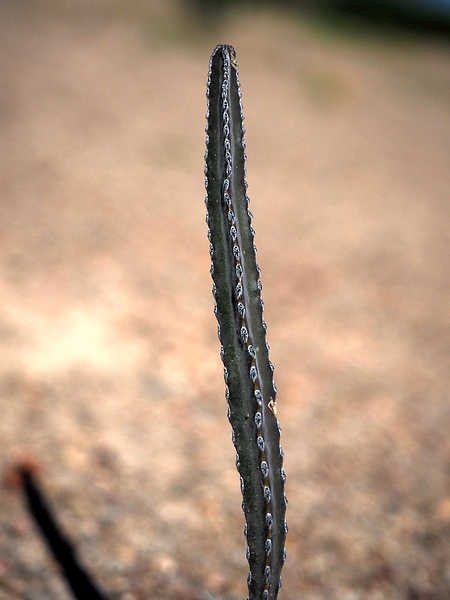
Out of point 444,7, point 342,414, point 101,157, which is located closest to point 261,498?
point 342,414

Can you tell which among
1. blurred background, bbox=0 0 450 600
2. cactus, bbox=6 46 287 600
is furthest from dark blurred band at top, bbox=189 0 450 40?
cactus, bbox=6 46 287 600

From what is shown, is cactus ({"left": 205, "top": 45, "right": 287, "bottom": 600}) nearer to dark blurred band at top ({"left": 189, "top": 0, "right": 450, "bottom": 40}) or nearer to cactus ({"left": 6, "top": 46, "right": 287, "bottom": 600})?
cactus ({"left": 6, "top": 46, "right": 287, "bottom": 600})

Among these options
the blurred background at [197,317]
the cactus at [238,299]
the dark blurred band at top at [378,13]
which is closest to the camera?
the cactus at [238,299]

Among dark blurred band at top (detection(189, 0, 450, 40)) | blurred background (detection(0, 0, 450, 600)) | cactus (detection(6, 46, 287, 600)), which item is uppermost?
dark blurred band at top (detection(189, 0, 450, 40))

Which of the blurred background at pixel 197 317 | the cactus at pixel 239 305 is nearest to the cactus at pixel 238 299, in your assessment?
the cactus at pixel 239 305

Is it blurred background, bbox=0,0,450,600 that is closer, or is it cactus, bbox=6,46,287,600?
cactus, bbox=6,46,287,600

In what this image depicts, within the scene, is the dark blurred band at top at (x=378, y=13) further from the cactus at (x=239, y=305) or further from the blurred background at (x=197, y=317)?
the cactus at (x=239, y=305)

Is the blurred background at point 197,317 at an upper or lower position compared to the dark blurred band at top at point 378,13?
lower
